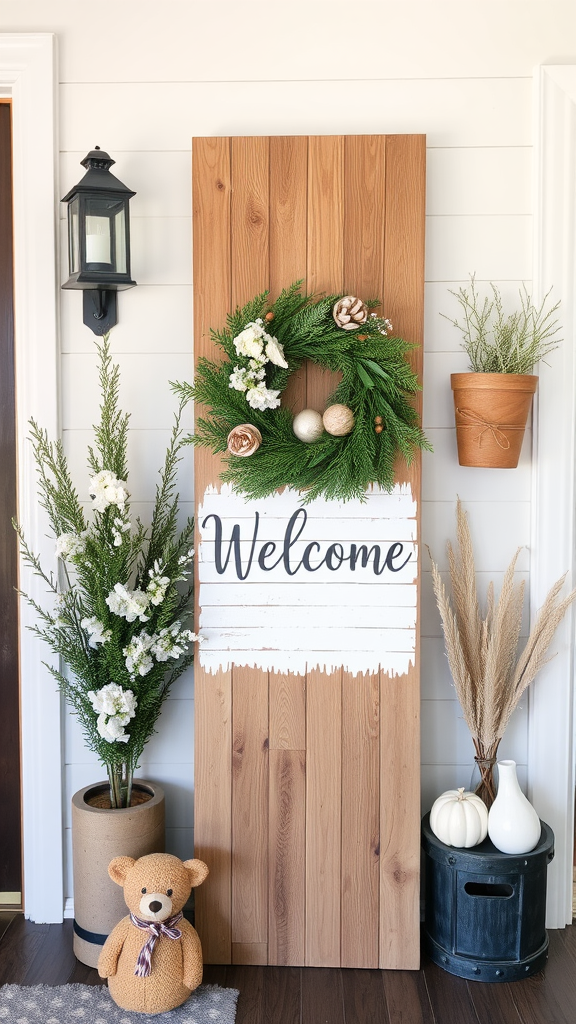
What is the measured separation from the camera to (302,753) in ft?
7.18

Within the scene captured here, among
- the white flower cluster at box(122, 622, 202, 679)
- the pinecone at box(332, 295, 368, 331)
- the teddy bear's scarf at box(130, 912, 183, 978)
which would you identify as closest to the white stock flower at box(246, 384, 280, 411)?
the pinecone at box(332, 295, 368, 331)

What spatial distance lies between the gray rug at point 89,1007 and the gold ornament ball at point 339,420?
1.38 meters

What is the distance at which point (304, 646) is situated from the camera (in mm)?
2188

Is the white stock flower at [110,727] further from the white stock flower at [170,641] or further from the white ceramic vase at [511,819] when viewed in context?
the white ceramic vase at [511,819]

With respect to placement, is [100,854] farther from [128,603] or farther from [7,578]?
[7,578]

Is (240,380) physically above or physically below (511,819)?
above

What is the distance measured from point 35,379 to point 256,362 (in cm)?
67

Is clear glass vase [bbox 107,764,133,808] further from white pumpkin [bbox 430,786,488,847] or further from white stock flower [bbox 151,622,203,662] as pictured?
white pumpkin [bbox 430,786,488,847]

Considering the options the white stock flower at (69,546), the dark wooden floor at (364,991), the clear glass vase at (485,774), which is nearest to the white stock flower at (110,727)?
the white stock flower at (69,546)

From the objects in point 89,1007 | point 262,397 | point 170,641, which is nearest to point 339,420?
point 262,397

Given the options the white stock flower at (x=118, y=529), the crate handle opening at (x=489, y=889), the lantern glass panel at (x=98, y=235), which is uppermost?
the lantern glass panel at (x=98, y=235)

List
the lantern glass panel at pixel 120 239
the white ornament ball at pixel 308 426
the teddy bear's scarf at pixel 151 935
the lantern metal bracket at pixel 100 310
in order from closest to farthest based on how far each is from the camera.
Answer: the teddy bear's scarf at pixel 151 935
the white ornament ball at pixel 308 426
the lantern glass panel at pixel 120 239
the lantern metal bracket at pixel 100 310

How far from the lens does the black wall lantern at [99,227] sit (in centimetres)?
211

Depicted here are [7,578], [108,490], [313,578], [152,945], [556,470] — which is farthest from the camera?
[7,578]
